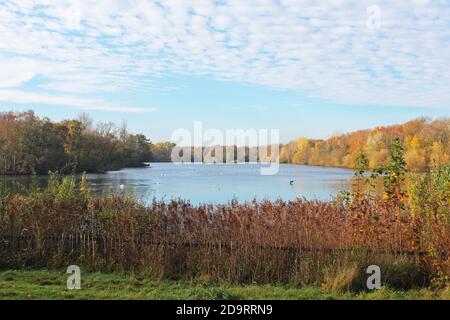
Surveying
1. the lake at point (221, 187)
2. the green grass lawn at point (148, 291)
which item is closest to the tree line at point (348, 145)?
the lake at point (221, 187)

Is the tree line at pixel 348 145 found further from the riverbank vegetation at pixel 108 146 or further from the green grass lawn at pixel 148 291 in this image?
the green grass lawn at pixel 148 291

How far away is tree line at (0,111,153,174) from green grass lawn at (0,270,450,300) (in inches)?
1460

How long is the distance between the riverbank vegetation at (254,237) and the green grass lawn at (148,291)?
49cm

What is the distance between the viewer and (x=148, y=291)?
275 inches

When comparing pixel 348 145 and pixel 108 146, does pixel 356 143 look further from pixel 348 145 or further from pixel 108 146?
pixel 108 146

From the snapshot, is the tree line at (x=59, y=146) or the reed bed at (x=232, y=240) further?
the tree line at (x=59, y=146)

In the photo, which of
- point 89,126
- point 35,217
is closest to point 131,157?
point 89,126

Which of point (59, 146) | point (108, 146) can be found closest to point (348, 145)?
point (108, 146)

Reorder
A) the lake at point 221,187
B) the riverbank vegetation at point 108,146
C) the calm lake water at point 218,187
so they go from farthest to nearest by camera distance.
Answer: the riverbank vegetation at point 108,146, the lake at point 221,187, the calm lake water at point 218,187

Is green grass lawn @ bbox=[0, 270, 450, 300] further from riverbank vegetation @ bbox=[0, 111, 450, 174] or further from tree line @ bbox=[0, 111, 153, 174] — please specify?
tree line @ bbox=[0, 111, 153, 174]

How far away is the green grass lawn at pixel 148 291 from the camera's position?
647cm

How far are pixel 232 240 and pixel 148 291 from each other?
224cm
